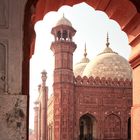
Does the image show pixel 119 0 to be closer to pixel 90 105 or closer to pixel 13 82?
pixel 13 82

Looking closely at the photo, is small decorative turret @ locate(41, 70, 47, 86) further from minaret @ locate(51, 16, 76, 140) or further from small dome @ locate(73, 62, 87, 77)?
minaret @ locate(51, 16, 76, 140)

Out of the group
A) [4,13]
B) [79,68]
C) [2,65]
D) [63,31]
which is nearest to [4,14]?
[4,13]

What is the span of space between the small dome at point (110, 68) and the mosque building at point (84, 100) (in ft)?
0.20

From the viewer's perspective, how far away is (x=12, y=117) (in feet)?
6.83

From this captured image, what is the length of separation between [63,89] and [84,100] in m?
1.39

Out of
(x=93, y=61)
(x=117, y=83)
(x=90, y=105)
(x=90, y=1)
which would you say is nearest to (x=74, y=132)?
(x=90, y=105)

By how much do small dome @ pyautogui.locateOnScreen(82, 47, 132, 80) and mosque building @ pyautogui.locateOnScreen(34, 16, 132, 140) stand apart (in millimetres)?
60

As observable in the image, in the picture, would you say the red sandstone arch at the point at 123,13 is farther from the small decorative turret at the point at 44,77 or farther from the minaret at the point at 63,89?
the small decorative turret at the point at 44,77

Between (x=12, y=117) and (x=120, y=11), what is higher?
(x=120, y=11)

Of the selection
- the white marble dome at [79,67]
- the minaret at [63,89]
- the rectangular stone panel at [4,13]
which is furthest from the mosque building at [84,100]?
the rectangular stone panel at [4,13]

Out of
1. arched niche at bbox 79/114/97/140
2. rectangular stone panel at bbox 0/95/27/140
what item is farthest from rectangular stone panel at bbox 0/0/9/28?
arched niche at bbox 79/114/97/140

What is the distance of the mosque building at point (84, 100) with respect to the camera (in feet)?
64.3

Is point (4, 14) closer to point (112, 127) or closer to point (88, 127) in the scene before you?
point (112, 127)

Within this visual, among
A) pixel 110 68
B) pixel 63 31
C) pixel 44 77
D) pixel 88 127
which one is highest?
pixel 63 31
